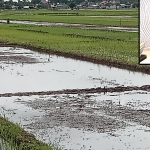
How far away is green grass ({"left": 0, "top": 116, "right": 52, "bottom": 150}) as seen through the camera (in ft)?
16.5

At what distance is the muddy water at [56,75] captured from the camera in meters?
10.2

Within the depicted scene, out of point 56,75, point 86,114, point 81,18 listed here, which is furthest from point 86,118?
point 81,18

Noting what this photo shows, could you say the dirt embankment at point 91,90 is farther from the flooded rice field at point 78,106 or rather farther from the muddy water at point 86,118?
the muddy water at point 86,118

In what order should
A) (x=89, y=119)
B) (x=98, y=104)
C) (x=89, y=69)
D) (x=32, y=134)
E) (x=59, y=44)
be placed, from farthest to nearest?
(x=59, y=44) → (x=89, y=69) → (x=98, y=104) → (x=89, y=119) → (x=32, y=134)

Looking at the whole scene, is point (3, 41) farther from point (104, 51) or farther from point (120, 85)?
point (120, 85)

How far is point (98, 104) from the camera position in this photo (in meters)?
8.14

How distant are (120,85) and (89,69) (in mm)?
2839

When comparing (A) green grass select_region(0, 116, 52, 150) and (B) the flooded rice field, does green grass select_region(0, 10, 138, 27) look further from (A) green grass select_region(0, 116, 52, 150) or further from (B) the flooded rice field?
(A) green grass select_region(0, 116, 52, 150)

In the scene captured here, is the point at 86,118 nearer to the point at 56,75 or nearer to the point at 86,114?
the point at 86,114

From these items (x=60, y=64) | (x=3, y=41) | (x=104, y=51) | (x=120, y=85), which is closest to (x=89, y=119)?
(x=120, y=85)

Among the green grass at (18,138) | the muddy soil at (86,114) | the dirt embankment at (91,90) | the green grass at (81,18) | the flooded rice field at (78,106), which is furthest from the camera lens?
the green grass at (81,18)

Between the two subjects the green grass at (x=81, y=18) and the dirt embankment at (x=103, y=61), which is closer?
the dirt embankment at (x=103, y=61)

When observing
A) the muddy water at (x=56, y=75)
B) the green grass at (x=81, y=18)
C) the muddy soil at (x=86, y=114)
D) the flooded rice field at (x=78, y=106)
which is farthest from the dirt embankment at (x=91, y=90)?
the green grass at (x=81, y=18)

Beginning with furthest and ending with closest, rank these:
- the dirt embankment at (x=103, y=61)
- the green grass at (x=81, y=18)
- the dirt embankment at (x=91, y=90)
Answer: the green grass at (x=81, y=18) < the dirt embankment at (x=103, y=61) < the dirt embankment at (x=91, y=90)
